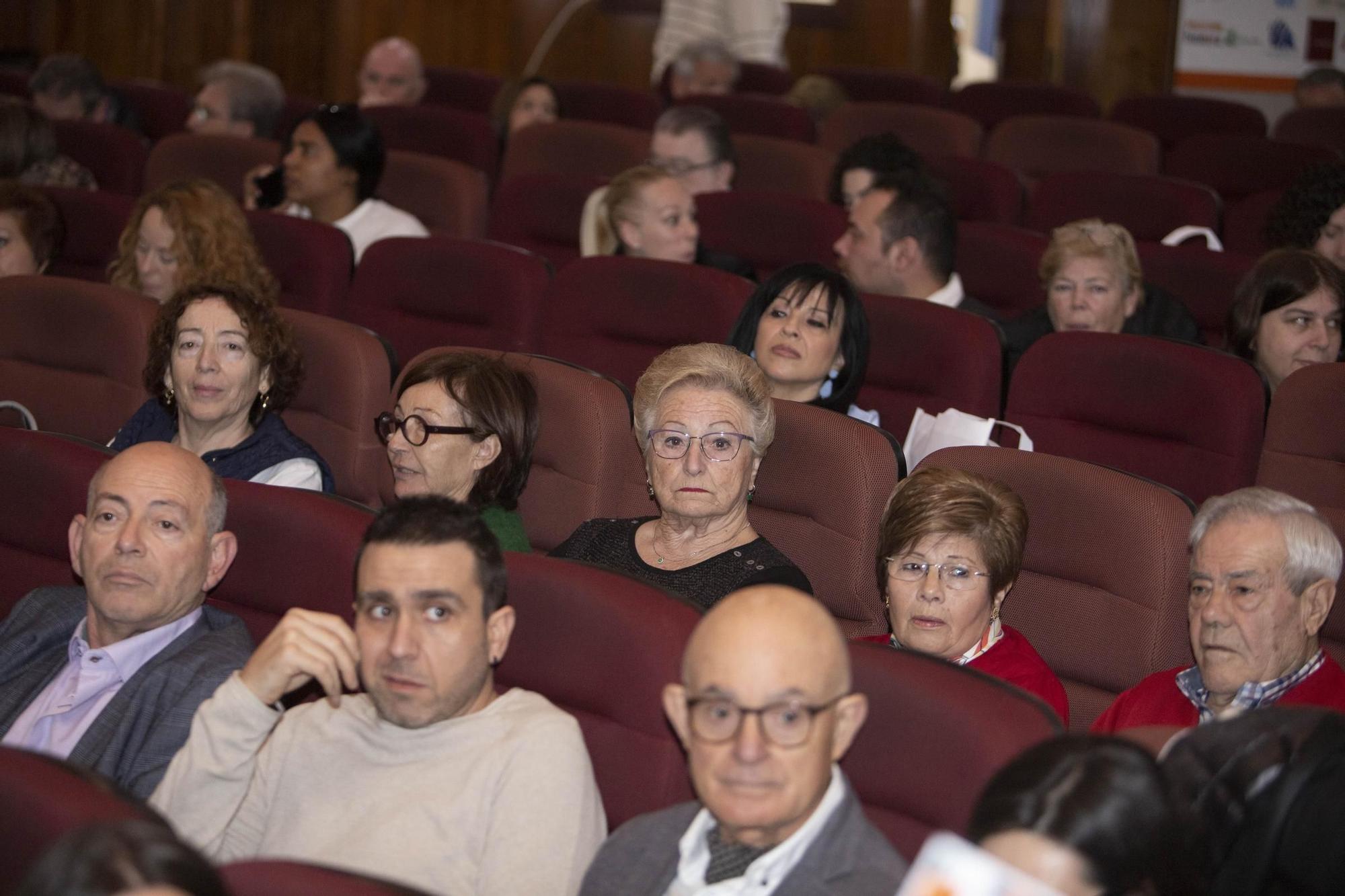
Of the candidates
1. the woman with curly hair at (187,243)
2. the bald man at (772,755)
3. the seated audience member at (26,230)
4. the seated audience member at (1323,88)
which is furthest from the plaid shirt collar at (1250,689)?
the seated audience member at (1323,88)

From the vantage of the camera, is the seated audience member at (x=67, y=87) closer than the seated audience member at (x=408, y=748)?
No

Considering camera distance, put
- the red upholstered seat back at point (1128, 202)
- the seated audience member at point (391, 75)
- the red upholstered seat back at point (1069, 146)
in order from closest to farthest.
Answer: the red upholstered seat back at point (1128, 202) < the red upholstered seat back at point (1069, 146) < the seated audience member at point (391, 75)

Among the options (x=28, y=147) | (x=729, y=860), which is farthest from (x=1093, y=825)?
(x=28, y=147)

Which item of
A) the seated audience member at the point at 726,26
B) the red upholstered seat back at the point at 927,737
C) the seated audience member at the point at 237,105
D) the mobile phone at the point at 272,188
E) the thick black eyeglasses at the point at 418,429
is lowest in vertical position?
the red upholstered seat back at the point at 927,737

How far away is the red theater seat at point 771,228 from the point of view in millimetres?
4957

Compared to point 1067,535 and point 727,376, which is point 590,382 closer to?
point 727,376

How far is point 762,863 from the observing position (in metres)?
1.82

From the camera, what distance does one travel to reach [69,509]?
8.75ft

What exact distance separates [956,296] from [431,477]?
2.08m

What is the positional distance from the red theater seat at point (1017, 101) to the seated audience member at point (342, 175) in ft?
12.3

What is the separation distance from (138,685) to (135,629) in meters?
0.13

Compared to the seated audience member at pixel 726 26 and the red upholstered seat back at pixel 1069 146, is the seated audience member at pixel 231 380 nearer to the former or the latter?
the red upholstered seat back at pixel 1069 146

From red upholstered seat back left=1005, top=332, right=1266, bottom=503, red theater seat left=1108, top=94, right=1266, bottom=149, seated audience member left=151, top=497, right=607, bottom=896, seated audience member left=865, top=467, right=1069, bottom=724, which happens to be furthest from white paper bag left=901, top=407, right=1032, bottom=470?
red theater seat left=1108, top=94, right=1266, bottom=149

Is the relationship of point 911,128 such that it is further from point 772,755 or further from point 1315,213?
point 772,755
